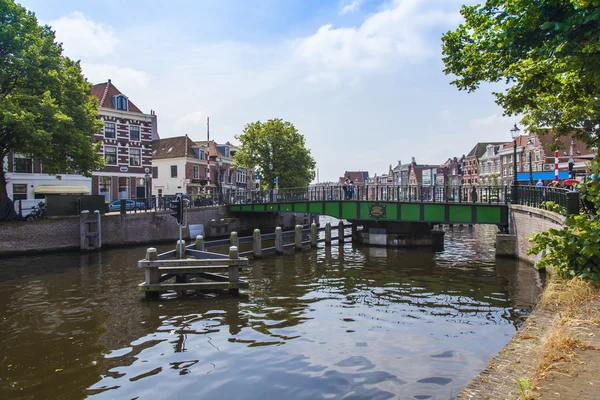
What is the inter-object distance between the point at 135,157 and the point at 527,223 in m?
35.9

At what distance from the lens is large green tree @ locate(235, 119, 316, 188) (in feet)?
162

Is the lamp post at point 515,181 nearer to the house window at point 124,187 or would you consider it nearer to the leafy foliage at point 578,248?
the leafy foliage at point 578,248

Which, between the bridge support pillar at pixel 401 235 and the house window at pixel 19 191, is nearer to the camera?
the bridge support pillar at pixel 401 235

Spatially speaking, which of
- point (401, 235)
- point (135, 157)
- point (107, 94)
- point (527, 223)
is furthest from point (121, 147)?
point (527, 223)

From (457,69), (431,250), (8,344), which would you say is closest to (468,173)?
(431,250)

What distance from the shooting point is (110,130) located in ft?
135

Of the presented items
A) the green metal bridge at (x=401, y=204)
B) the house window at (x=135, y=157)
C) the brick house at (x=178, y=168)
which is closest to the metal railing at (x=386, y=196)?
the green metal bridge at (x=401, y=204)

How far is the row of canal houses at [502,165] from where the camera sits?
A: 40.5 meters

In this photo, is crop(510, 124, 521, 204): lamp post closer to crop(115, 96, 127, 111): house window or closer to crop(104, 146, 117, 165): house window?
crop(104, 146, 117, 165): house window

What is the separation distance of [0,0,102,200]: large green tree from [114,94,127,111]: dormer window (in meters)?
16.6

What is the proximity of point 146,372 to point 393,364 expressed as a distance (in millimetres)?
4246

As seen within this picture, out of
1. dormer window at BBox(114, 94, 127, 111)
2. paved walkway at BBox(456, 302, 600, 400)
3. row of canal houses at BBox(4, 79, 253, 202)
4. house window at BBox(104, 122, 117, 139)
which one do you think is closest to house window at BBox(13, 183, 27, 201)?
row of canal houses at BBox(4, 79, 253, 202)

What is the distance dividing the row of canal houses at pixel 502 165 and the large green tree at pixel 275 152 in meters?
9.18

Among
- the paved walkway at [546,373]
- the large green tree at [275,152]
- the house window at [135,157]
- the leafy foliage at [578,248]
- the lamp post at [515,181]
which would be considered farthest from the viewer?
the large green tree at [275,152]
